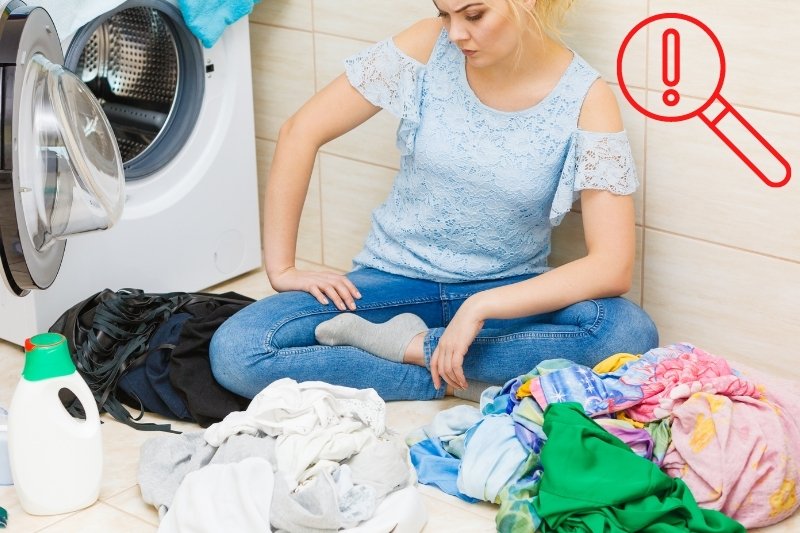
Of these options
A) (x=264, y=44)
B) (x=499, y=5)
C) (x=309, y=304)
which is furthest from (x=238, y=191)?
(x=499, y=5)

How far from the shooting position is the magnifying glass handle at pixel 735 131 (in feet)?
6.72

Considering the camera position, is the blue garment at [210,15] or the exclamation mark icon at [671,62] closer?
the exclamation mark icon at [671,62]

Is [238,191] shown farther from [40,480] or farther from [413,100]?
[40,480]

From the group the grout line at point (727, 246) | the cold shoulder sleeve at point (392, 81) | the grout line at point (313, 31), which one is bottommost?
the grout line at point (727, 246)

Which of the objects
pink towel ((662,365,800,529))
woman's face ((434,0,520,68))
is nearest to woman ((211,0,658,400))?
woman's face ((434,0,520,68))

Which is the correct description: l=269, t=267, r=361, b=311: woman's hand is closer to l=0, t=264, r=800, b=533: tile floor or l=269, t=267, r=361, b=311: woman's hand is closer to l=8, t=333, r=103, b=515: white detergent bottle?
l=0, t=264, r=800, b=533: tile floor

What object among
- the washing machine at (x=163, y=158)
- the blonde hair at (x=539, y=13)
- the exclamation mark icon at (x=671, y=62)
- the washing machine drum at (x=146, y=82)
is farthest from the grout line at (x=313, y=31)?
the exclamation mark icon at (x=671, y=62)

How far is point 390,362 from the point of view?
2139mm

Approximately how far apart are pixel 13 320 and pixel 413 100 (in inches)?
34.9

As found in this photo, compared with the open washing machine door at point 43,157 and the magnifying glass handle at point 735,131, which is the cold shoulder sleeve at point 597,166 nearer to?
the magnifying glass handle at point 735,131

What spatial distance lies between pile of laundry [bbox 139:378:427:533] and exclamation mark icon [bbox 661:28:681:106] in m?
0.74

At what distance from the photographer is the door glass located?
5.93ft

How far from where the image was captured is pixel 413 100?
2.15 metres

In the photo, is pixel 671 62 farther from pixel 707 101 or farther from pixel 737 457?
pixel 737 457
